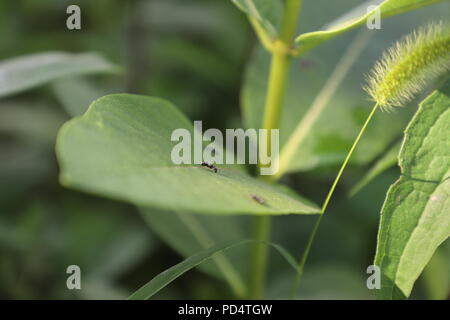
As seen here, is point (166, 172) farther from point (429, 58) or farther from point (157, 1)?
point (157, 1)

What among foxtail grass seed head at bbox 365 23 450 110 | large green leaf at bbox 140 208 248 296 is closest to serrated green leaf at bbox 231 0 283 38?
foxtail grass seed head at bbox 365 23 450 110

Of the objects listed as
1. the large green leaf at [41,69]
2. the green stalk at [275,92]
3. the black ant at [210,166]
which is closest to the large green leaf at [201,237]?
the green stalk at [275,92]

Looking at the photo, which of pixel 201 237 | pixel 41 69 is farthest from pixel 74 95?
pixel 201 237

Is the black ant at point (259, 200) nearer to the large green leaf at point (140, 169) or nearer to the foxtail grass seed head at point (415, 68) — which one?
the large green leaf at point (140, 169)

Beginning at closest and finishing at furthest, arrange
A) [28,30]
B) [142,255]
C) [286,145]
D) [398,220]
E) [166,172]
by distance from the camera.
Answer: [166,172] → [398,220] → [286,145] → [142,255] → [28,30]

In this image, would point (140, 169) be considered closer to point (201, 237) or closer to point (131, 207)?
point (201, 237)

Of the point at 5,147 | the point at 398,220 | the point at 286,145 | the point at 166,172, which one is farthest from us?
the point at 5,147

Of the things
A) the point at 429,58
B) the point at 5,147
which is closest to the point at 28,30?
the point at 5,147
